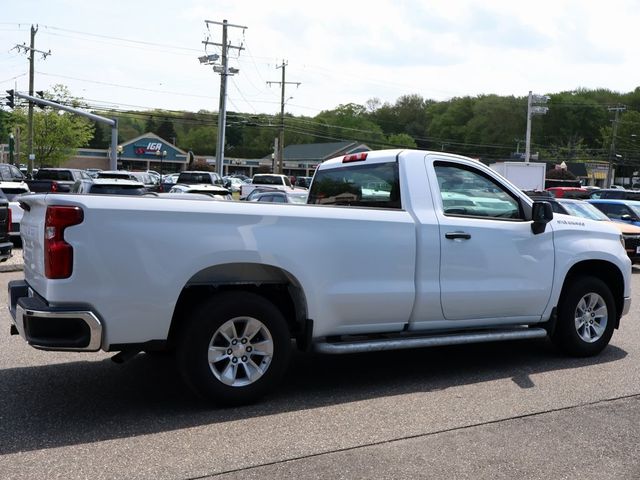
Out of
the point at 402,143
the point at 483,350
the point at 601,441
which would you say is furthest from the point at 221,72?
the point at 402,143

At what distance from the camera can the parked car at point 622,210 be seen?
55.3 ft

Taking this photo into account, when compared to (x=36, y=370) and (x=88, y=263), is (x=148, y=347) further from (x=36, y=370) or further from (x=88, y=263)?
(x=36, y=370)

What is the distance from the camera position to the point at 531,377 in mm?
6113

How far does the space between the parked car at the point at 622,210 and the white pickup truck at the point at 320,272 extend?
10.9m

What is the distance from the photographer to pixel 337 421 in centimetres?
485

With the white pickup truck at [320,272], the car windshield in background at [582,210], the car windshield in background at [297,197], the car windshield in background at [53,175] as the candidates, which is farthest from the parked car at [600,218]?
the car windshield in background at [53,175]

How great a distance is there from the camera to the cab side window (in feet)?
19.7

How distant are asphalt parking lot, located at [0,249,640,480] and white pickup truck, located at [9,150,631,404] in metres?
0.40

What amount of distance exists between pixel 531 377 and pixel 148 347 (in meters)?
3.50

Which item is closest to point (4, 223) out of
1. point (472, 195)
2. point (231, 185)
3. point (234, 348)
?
point (234, 348)

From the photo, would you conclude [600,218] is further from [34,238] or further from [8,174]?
[8,174]

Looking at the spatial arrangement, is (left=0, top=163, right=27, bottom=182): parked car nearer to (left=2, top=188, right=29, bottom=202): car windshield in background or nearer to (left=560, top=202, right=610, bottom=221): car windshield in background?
(left=2, top=188, right=29, bottom=202): car windshield in background

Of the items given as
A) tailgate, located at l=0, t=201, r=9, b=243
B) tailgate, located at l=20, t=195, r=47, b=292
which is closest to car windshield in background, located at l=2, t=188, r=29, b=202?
tailgate, located at l=0, t=201, r=9, b=243

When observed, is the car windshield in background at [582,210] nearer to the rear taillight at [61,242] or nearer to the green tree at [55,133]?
the rear taillight at [61,242]
